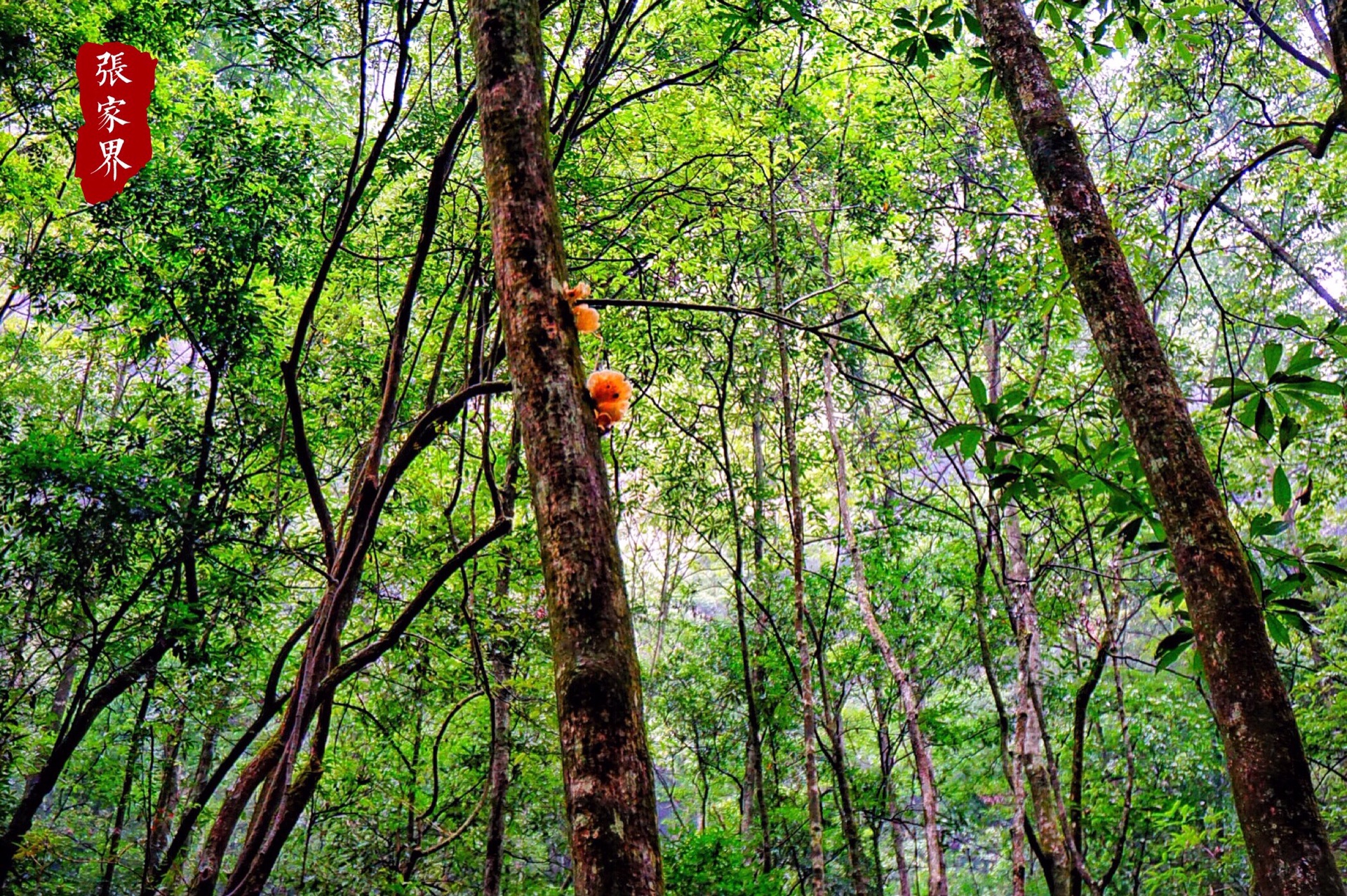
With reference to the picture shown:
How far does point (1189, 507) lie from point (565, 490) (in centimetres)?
118

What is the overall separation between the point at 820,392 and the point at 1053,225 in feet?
16.9

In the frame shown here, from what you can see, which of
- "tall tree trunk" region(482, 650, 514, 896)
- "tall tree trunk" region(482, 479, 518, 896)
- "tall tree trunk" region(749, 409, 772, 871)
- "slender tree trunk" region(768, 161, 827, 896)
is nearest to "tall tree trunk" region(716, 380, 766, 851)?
"tall tree trunk" region(749, 409, 772, 871)

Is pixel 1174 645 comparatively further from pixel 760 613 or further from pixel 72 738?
pixel 760 613

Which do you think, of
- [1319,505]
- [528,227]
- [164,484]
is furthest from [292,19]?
[1319,505]

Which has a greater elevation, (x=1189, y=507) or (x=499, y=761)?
(x=499, y=761)

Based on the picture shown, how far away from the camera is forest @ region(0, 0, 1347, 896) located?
56.7 inches

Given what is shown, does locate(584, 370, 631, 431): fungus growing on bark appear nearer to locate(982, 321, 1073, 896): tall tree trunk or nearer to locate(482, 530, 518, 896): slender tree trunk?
locate(982, 321, 1073, 896): tall tree trunk

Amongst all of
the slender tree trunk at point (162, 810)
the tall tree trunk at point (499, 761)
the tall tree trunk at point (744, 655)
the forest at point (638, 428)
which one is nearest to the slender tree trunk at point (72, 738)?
the forest at point (638, 428)

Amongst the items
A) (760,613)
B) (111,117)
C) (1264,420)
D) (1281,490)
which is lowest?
(1281,490)

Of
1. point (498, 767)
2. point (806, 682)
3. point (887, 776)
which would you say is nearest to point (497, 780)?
point (498, 767)

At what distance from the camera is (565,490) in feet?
3.31

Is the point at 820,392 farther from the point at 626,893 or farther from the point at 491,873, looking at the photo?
the point at 626,893

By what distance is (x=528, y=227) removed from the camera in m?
1.18

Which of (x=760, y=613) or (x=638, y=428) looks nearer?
(x=638, y=428)
